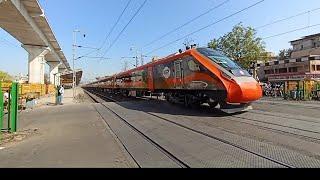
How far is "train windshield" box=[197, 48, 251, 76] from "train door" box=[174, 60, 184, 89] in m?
1.73

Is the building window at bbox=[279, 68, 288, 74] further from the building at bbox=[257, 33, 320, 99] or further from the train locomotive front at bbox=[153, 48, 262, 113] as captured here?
the train locomotive front at bbox=[153, 48, 262, 113]

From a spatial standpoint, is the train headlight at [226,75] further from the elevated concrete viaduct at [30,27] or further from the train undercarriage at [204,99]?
the elevated concrete viaduct at [30,27]

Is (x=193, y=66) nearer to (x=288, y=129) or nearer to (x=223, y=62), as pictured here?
(x=223, y=62)

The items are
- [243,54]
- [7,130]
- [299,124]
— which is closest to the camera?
[299,124]

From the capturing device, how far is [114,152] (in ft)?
26.5

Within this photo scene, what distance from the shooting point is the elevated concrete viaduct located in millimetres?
28675

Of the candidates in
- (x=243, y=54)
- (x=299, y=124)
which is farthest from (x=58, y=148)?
(x=243, y=54)

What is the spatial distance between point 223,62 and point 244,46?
129ft

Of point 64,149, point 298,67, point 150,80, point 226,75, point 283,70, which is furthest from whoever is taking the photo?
point 283,70

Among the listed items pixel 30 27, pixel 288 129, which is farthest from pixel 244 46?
pixel 288 129

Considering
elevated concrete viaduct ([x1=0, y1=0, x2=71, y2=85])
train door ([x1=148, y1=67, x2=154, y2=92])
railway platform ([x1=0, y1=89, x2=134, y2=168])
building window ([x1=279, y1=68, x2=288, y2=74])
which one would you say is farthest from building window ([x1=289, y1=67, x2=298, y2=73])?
railway platform ([x1=0, y1=89, x2=134, y2=168])

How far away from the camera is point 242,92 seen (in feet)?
43.1

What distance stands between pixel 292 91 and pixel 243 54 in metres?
23.8

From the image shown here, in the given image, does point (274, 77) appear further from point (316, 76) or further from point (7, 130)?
point (7, 130)
